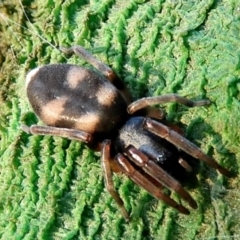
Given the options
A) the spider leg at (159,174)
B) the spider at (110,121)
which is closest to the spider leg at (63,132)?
the spider at (110,121)

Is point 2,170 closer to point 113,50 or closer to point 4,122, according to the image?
point 4,122

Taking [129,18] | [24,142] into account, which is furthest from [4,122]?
[129,18]

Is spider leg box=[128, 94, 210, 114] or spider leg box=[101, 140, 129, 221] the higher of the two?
spider leg box=[128, 94, 210, 114]

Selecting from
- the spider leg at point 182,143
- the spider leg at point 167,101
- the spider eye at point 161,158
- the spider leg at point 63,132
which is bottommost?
the spider leg at point 63,132

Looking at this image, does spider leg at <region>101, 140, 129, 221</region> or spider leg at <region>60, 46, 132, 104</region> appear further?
spider leg at <region>60, 46, 132, 104</region>

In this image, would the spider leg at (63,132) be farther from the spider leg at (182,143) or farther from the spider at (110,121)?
the spider leg at (182,143)

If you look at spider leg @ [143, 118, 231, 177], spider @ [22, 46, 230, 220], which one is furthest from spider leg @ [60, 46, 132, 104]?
spider leg @ [143, 118, 231, 177]

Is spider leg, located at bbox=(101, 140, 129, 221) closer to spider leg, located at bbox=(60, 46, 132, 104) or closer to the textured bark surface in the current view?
the textured bark surface
